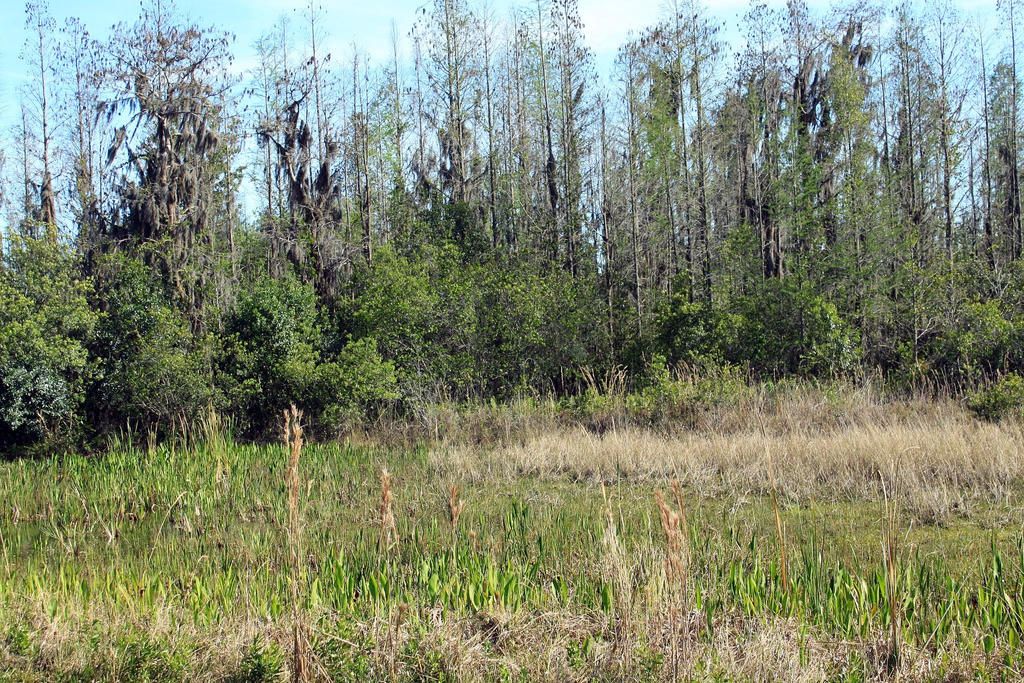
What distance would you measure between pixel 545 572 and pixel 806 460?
5229mm

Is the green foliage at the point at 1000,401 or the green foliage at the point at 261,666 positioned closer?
the green foliage at the point at 261,666

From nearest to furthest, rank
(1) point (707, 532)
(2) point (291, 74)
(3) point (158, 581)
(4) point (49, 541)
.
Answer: (3) point (158, 581)
(1) point (707, 532)
(4) point (49, 541)
(2) point (291, 74)

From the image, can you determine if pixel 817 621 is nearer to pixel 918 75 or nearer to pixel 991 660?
pixel 991 660

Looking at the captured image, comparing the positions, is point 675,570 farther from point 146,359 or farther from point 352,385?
point 146,359

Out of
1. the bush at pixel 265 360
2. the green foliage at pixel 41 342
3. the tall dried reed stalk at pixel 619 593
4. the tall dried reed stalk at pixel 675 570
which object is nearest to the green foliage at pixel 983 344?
the tall dried reed stalk at pixel 619 593

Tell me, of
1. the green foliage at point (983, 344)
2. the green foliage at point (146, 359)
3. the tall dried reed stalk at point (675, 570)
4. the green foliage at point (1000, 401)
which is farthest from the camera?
the green foliage at point (146, 359)

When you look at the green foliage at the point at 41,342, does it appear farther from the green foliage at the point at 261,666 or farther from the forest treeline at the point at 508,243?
the green foliage at the point at 261,666

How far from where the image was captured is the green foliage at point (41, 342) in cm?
1560

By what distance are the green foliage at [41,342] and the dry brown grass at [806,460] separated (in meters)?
9.68

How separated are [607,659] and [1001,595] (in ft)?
8.02

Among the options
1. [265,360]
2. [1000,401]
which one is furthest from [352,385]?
[1000,401]

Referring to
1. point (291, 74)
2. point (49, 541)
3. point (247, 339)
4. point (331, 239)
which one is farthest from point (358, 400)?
point (291, 74)

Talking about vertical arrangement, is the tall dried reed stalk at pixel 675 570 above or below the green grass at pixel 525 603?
above

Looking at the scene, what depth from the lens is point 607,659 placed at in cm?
360
